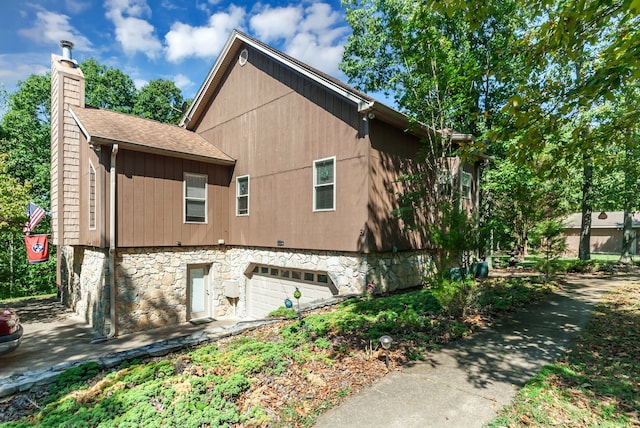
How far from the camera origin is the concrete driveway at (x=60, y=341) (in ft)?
23.7

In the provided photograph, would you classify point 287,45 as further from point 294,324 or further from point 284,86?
point 294,324

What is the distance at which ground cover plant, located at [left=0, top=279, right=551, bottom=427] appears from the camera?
10.5 ft

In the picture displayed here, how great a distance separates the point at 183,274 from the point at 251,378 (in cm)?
749

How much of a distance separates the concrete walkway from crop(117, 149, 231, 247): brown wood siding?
326 inches

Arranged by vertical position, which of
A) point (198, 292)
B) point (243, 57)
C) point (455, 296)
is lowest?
point (198, 292)

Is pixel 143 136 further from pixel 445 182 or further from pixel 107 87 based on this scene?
pixel 107 87

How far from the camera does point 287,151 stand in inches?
388

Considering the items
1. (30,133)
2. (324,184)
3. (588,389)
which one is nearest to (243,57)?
(324,184)

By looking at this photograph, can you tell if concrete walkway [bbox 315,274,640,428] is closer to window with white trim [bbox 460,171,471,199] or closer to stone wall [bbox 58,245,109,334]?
window with white trim [bbox 460,171,471,199]

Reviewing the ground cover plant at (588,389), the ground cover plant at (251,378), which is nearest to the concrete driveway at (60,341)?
the ground cover plant at (251,378)

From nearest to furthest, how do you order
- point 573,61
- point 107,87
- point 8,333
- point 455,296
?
point 573,61 < point 455,296 < point 8,333 < point 107,87

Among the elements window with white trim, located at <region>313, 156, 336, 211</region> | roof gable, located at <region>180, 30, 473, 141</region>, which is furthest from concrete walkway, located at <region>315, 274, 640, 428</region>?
window with white trim, located at <region>313, 156, 336, 211</region>

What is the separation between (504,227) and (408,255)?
9126 mm

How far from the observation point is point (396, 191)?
29.3 feet
